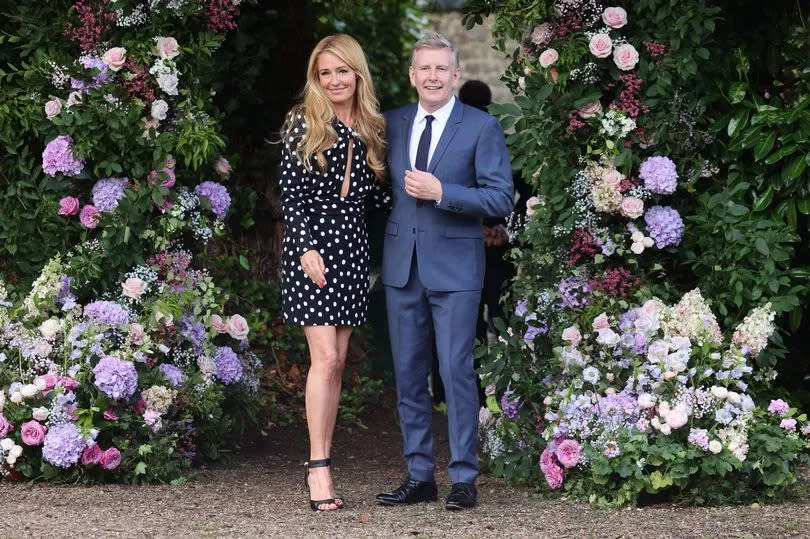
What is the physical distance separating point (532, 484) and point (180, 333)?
5.56 feet

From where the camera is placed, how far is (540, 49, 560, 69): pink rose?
527 cm

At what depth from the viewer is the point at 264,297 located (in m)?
7.74

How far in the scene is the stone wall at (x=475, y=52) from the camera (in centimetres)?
1312

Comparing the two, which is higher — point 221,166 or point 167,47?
point 167,47

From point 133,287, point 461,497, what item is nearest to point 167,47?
point 133,287

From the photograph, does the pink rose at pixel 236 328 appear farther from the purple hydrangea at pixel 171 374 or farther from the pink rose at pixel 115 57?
the pink rose at pixel 115 57

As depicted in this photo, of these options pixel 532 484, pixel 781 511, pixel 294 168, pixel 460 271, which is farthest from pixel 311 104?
pixel 781 511

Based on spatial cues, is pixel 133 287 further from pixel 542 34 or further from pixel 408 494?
pixel 542 34

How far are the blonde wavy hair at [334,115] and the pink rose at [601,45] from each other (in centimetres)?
103

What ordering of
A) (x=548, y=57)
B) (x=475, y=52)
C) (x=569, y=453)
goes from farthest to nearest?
(x=475, y=52)
(x=548, y=57)
(x=569, y=453)

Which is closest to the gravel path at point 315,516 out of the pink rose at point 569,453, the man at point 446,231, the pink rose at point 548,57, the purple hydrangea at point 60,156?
the pink rose at point 569,453

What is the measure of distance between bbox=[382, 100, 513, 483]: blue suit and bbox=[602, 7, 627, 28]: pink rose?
2.96 feet

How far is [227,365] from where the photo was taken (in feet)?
19.0

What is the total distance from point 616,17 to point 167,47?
196 centimetres
